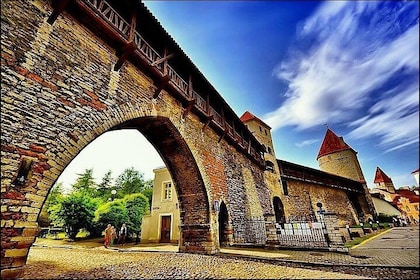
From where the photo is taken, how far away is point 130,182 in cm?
3528

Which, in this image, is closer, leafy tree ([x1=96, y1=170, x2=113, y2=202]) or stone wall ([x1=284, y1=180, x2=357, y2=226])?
stone wall ([x1=284, y1=180, x2=357, y2=226])

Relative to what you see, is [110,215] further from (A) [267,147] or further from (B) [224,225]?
(A) [267,147]

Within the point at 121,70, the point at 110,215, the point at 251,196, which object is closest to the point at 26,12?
the point at 121,70

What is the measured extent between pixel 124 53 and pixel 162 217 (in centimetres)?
1177

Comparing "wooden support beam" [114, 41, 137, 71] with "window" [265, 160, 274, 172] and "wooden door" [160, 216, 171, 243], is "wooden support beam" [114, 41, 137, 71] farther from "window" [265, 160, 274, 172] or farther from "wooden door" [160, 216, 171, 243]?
"window" [265, 160, 274, 172]

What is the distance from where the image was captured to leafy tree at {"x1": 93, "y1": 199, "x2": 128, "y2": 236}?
14.9m

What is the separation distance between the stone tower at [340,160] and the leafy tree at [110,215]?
89.3 ft

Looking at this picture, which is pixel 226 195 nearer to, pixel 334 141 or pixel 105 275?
pixel 105 275

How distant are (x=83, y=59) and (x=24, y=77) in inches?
55.0

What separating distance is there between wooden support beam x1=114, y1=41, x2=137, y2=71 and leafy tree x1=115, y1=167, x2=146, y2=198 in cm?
3127

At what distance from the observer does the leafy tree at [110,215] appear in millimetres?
14906

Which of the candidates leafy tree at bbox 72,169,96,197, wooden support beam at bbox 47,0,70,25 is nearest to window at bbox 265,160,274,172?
wooden support beam at bbox 47,0,70,25

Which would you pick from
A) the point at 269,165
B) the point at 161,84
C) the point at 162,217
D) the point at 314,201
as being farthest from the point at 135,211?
the point at 314,201

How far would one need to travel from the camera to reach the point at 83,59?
4832 millimetres
